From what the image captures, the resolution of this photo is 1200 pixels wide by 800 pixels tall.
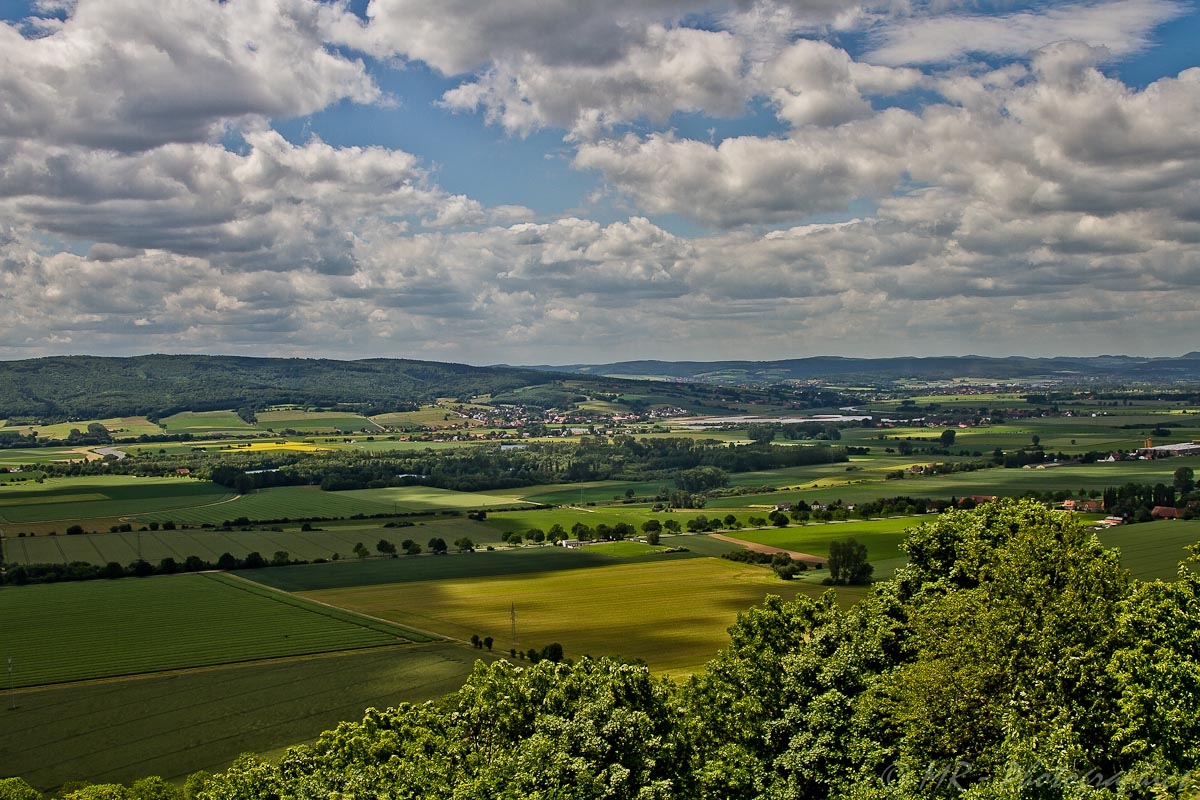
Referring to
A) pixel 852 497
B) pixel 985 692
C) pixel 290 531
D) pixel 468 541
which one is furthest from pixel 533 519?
pixel 985 692

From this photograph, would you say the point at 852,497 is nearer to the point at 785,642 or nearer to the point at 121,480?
the point at 785,642

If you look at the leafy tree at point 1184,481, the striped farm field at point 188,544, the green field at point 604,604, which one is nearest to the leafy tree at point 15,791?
the green field at point 604,604

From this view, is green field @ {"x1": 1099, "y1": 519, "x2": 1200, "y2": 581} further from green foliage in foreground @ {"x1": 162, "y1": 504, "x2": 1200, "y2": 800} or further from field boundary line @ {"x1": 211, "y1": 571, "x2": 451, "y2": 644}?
field boundary line @ {"x1": 211, "y1": 571, "x2": 451, "y2": 644}

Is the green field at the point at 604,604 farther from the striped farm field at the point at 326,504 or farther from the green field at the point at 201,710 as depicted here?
the striped farm field at the point at 326,504

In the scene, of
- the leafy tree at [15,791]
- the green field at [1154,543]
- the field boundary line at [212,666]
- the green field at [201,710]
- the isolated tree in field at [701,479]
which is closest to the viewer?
the leafy tree at [15,791]

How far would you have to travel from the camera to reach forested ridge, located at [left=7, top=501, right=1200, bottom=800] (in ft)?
79.5

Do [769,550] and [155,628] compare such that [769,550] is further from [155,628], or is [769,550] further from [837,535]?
[155,628]

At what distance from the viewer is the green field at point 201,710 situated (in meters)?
48.4

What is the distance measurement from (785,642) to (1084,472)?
423 ft

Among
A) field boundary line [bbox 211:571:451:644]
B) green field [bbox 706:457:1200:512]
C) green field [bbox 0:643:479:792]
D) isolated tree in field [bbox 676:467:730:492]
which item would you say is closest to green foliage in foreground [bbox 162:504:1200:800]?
green field [bbox 0:643:479:792]

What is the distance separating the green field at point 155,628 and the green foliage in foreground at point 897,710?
3713 centimetres

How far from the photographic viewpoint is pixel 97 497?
5768 inches

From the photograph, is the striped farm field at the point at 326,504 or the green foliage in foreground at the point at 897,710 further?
the striped farm field at the point at 326,504

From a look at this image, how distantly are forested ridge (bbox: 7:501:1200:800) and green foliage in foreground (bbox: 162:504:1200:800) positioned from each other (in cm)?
6
